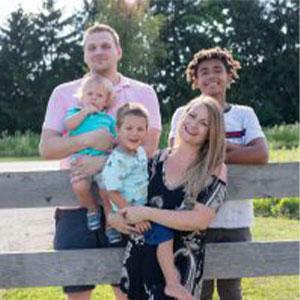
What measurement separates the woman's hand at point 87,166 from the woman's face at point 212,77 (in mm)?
814

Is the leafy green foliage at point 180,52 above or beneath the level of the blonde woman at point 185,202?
above

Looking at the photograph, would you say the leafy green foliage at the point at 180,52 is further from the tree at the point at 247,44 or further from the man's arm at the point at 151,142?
the man's arm at the point at 151,142

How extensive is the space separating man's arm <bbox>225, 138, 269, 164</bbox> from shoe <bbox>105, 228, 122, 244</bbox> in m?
0.72

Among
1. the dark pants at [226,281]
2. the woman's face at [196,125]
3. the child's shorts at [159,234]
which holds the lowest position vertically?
the dark pants at [226,281]

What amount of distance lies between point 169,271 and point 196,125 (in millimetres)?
730

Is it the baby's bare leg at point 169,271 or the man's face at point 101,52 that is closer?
the baby's bare leg at point 169,271

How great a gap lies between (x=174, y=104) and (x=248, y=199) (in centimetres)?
3861

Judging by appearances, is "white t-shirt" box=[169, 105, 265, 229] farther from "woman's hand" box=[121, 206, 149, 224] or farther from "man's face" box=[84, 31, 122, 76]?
"woman's hand" box=[121, 206, 149, 224]

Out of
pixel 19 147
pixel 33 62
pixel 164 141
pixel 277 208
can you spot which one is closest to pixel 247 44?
pixel 33 62

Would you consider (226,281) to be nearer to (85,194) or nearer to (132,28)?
(85,194)

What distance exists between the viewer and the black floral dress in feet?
9.59

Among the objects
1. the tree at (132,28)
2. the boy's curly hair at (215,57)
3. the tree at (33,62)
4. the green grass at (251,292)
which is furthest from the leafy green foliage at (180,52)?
the boy's curly hair at (215,57)

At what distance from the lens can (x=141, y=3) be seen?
32.2 metres

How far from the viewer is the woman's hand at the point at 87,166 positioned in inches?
121
